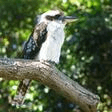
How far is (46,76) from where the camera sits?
2.44m

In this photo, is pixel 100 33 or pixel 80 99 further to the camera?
pixel 100 33

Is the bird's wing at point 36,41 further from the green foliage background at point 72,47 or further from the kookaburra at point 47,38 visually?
the green foliage background at point 72,47

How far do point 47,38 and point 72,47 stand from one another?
1.59m

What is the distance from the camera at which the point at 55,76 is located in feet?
8.12

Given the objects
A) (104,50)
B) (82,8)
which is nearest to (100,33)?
(104,50)

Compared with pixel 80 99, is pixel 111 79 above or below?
below

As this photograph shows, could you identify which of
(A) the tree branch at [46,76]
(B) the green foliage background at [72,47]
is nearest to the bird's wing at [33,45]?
(A) the tree branch at [46,76]

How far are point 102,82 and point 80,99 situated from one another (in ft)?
5.86

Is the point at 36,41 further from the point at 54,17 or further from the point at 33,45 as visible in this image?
the point at 54,17

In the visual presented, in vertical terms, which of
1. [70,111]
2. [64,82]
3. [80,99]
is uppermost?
[64,82]

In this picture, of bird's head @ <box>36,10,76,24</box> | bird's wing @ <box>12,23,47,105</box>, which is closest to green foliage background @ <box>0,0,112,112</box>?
bird's wing @ <box>12,23,47,105</box>

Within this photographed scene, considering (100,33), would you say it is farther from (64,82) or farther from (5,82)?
(64,82)

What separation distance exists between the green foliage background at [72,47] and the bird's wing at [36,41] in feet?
3.11

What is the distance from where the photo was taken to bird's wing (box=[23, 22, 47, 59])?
8.55 feet
